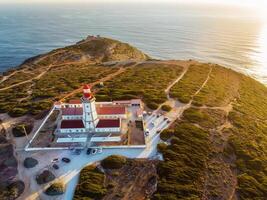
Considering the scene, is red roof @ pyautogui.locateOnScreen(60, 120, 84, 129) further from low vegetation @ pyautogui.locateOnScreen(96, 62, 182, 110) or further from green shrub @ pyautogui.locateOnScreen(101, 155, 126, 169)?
low vegetation @ pyautogui.locateOnScreen(96, 62, 182, 110)

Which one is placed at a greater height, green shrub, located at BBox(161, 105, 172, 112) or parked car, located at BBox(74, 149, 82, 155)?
green shrub, located at BBox(161, 105, 172, 112)

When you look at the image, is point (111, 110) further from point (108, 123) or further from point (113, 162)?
point (113, 162)

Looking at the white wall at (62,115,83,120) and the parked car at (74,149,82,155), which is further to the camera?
the white wall at (62,115,83,120)

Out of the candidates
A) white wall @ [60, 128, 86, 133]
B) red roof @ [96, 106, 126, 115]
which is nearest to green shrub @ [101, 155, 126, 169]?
white wall @ [60, 128, 86, 133]

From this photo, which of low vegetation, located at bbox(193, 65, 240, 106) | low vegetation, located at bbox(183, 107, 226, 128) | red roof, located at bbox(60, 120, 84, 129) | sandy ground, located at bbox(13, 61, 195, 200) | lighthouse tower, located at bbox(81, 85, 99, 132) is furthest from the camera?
low vegetation, located at bbox(193, 65, 240, 106)

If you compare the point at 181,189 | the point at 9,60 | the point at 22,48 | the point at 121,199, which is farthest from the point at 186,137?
the point at 22,48

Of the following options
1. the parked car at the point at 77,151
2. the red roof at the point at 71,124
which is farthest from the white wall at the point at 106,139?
the red roof at the point at 71,124

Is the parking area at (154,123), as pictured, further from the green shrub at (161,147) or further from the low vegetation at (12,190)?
the low vegetation at (12,190)
